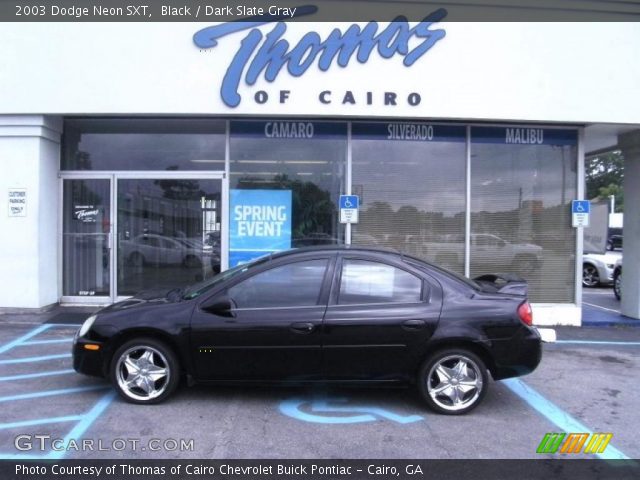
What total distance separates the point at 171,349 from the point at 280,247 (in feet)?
14.4

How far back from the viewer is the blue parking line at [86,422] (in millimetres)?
3780

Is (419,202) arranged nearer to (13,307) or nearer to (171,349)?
(171,349)

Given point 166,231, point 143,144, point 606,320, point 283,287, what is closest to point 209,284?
point 283,287

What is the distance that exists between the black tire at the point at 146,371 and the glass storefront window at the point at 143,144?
490cm

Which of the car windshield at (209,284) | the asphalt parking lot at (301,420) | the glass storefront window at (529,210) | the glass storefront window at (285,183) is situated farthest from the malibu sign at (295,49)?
the asphalt parking lot at (301,420)

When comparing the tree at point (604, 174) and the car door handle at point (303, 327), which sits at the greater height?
the tree at point (604, 174)

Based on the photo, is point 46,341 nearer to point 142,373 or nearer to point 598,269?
point 142,373

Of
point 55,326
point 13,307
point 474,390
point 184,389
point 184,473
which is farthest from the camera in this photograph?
point 13,307

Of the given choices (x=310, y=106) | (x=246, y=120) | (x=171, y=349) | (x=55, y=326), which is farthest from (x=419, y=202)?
(x=55, y=326)

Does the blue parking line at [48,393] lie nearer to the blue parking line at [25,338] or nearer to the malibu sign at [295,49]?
the blue parking line at [25,338]

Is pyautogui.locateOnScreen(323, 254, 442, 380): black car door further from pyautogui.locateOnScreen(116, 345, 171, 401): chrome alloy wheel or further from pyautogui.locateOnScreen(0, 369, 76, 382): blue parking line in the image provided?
pyautogui.locateOnScreen(0, 369, 76, 382): blue parking line

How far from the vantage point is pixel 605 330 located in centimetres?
860

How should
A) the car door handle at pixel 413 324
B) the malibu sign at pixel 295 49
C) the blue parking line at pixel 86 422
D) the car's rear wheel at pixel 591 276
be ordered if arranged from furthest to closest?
the car's rear wheel at pixel 591 276, the malibu sign at pixel 295 49, the car door handle at pixel 413 324, the blue parking line at pixel 86 422
